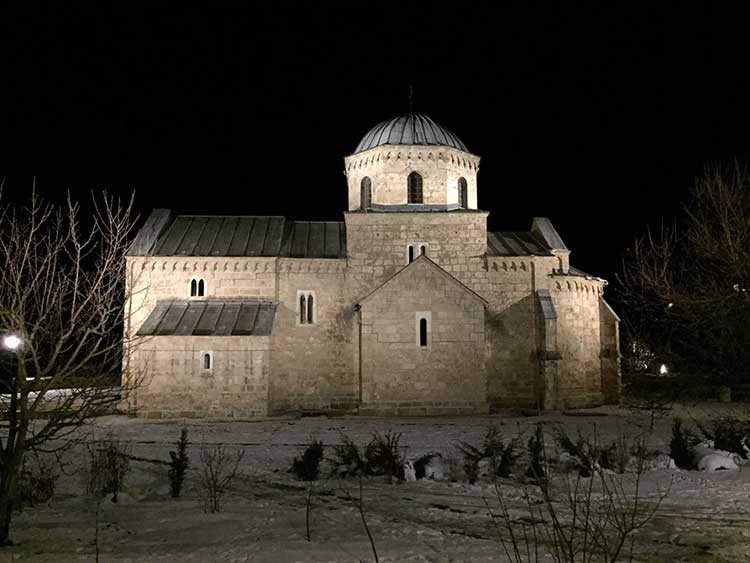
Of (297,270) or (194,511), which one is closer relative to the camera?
(194,511)

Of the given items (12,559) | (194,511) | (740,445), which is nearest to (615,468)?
(740,445)

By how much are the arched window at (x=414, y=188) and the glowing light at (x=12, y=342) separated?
1958cm

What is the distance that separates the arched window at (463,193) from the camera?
27797mm

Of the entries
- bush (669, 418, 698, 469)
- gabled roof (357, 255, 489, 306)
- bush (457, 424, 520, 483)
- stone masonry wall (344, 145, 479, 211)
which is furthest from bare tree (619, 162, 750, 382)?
stone masonry wall (344, 145, 479, 211)

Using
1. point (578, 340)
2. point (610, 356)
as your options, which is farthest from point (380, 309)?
point (610, 356)

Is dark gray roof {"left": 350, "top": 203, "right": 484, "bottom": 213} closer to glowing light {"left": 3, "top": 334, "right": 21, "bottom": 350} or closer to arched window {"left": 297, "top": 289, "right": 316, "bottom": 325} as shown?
arched window {"left": 297, "top": 289, "right": 316, "bottom": 325}

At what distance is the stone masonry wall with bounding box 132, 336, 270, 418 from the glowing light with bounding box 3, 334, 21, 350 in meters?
A: 14.5

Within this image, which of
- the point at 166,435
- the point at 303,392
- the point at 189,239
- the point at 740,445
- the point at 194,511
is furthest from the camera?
the point at 189,239

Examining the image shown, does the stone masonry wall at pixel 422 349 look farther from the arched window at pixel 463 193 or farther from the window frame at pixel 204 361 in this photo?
the window frame at pixel 204 361

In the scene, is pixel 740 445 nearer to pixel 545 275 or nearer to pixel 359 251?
pixel 545 275

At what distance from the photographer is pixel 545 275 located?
26281 millimetres

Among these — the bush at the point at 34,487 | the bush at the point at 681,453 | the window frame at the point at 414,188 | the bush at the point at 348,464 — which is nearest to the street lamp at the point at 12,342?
the bush at the point at 34,487

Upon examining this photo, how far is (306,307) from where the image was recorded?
85.0ft

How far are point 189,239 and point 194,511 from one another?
60.8 ft
